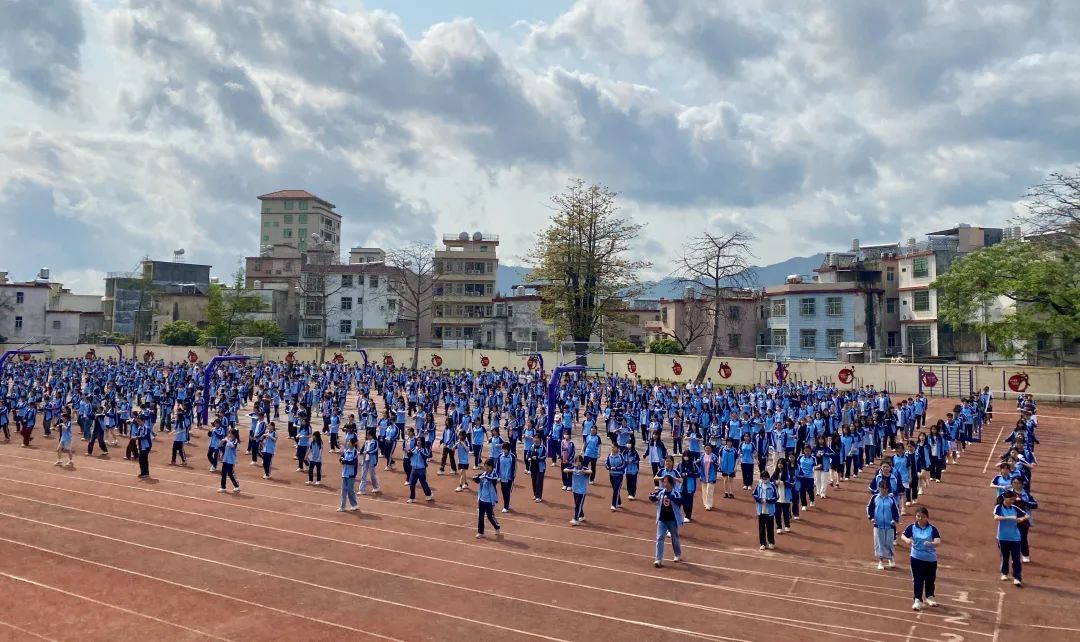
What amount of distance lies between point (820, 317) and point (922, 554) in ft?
154

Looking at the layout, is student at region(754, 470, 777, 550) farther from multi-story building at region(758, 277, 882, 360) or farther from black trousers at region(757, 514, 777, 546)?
multi-story building at region(758, 277, 882, 360)

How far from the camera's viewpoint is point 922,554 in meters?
10.6

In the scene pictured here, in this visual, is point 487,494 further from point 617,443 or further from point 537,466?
point 617,443

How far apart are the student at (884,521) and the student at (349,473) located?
10.0m

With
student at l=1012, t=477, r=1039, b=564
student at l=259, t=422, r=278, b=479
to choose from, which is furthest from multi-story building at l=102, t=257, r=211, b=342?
student at l=1012, t=477, r=1039, b=564

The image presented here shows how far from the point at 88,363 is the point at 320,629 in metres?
46.6

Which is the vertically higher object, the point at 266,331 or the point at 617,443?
the point at 266,331

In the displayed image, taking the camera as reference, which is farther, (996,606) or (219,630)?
(996,606)

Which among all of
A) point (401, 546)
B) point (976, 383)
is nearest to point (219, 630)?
point (401, 546)

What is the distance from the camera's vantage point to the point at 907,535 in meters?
10.8

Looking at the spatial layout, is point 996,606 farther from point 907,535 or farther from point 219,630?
point 219,630

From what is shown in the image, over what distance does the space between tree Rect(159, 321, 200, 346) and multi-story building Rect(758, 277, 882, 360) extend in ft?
166

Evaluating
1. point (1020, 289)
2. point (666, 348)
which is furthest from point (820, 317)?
point (1020, 289)

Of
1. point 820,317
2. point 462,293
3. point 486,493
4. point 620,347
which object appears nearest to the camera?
point 486,493
